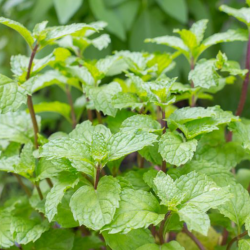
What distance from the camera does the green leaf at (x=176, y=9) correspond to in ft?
4.90

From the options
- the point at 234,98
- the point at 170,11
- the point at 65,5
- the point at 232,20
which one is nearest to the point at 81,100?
the point at 65,5

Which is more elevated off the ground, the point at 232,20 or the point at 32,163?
the point at 32,163

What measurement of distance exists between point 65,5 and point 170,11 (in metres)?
0.42

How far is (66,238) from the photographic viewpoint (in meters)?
0.61

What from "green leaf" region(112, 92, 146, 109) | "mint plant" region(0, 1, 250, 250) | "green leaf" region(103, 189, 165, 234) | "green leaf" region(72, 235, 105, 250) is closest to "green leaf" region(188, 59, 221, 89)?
"mint plant" region(0, 1, 250, 250)

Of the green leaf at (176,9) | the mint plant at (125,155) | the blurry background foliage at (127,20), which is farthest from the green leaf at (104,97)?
the green leaf at (176,9)

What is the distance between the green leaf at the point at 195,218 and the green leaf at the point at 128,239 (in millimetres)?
95

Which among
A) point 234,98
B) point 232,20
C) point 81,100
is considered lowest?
point 234,98

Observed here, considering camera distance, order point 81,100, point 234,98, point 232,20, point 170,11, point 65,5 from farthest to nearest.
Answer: point 232,20
point 234,98
point 170,11
point 65,5
point 81,100

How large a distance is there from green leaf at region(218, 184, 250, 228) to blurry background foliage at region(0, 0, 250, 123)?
1.02m

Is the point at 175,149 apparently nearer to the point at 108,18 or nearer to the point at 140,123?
the point at 140,123

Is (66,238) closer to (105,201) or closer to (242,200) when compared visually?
(105,201)

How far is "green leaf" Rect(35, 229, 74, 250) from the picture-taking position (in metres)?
0.60

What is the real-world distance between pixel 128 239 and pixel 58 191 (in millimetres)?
120
